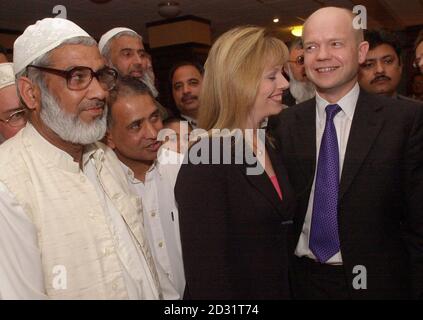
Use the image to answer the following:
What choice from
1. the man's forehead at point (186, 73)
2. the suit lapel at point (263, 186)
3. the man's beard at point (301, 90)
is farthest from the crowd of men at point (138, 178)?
the man's forehead at point (186, 73)

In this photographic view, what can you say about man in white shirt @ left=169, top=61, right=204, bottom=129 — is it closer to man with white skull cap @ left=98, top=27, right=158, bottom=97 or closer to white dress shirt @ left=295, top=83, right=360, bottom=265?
man with white skull cap @ left=98, top=27, right=158, bottom=97

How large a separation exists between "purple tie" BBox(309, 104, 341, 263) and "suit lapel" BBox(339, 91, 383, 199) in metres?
0.04

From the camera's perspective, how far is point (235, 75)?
Result: 157cm

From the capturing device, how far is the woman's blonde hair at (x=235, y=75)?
1.57 meters

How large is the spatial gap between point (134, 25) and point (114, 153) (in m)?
6.78

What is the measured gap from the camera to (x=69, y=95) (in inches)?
58.6

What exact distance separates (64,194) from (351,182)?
99cm

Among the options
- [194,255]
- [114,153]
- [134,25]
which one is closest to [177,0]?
[134,25]

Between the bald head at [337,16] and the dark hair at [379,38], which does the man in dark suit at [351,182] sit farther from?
the dark hair at [379,38]

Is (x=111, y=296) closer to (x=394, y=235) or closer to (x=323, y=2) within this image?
(x=394, y=235)

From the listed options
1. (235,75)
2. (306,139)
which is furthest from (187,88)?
(235,75)

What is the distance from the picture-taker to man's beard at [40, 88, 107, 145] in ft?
4.79

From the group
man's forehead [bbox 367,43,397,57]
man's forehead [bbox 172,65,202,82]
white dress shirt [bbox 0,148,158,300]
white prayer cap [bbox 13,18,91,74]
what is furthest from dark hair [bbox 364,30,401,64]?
white dress shirt [bbox 0,148,158,300]
